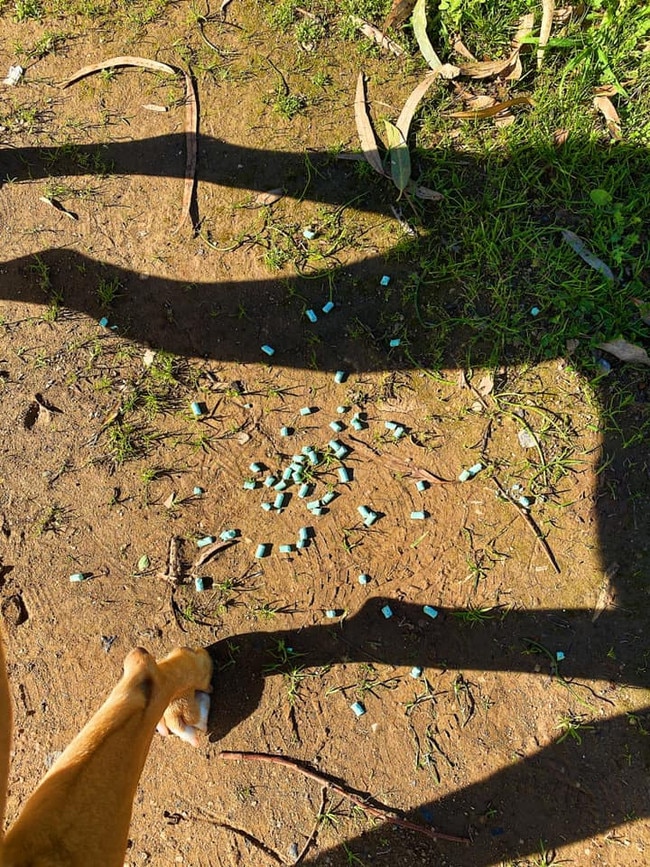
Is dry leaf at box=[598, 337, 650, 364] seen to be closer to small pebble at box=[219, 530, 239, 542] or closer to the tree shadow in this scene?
the tree shadow

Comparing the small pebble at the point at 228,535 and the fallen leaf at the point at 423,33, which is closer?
the small pebble at the point at 228,535

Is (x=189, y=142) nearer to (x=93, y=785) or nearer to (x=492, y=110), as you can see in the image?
(x=492, y=110)

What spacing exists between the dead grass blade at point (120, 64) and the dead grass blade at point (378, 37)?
1.23 meters

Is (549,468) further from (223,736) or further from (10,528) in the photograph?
(10,528)

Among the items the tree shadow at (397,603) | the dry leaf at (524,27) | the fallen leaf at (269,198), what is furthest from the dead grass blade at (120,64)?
the dry leaf at (524,27)

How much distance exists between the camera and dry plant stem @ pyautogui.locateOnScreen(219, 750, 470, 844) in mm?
3430

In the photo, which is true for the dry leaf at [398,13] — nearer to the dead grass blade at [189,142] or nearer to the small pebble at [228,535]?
the dead grass blade at [189,142]

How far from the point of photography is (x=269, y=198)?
12.4 feet

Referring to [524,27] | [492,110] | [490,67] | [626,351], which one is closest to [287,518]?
[626,351]

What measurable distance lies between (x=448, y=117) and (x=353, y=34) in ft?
2.69

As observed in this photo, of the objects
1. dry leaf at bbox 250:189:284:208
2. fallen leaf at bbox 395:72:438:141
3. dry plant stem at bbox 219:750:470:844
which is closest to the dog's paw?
dry plant stem at bbox 219:750:470:844

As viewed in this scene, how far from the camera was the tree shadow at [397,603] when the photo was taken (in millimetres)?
3420

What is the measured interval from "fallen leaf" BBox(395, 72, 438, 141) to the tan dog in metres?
3.38

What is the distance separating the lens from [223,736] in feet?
11.6
